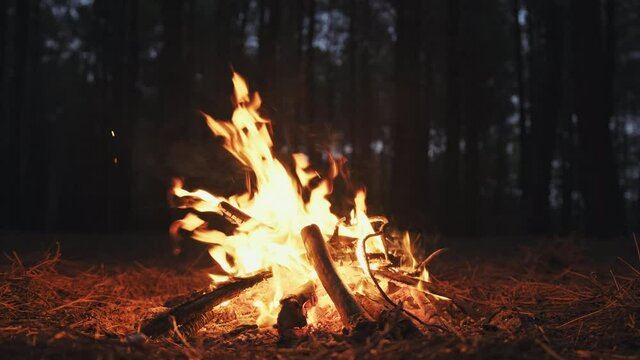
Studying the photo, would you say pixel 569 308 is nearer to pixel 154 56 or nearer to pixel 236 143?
pixel 236 143

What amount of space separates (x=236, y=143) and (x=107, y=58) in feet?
53.7

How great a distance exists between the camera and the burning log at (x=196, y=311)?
10.1ft

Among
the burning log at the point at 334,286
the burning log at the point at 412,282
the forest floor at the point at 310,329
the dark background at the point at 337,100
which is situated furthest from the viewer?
the dark background at the point at 337,100

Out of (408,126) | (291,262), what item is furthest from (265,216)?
(408,126)

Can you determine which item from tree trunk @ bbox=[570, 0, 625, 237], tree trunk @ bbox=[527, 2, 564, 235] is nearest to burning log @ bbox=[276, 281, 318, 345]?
tree trunk @ bbox=[570, 0, 625, 237]

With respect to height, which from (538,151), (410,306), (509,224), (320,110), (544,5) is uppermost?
(544,5)

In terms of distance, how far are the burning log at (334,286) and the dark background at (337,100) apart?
2.46 metres

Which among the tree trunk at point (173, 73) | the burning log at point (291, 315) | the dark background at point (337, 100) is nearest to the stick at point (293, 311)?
the burning log at point (291, 315)

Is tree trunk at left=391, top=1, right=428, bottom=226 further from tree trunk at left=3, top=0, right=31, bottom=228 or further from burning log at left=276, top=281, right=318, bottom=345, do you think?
tree trunk at left=3, top=0, right=31, bottom=228

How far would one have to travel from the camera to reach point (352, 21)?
22.1 metres

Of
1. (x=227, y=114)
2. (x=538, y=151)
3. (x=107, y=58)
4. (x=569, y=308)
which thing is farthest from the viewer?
Answer: (x=107, y=58)

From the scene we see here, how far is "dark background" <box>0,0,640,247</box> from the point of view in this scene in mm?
10359

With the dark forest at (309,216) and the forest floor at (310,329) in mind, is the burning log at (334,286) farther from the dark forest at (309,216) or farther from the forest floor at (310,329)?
the forest floor at (310,329)

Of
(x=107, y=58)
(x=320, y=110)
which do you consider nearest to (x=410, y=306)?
(x=107, y=58)
